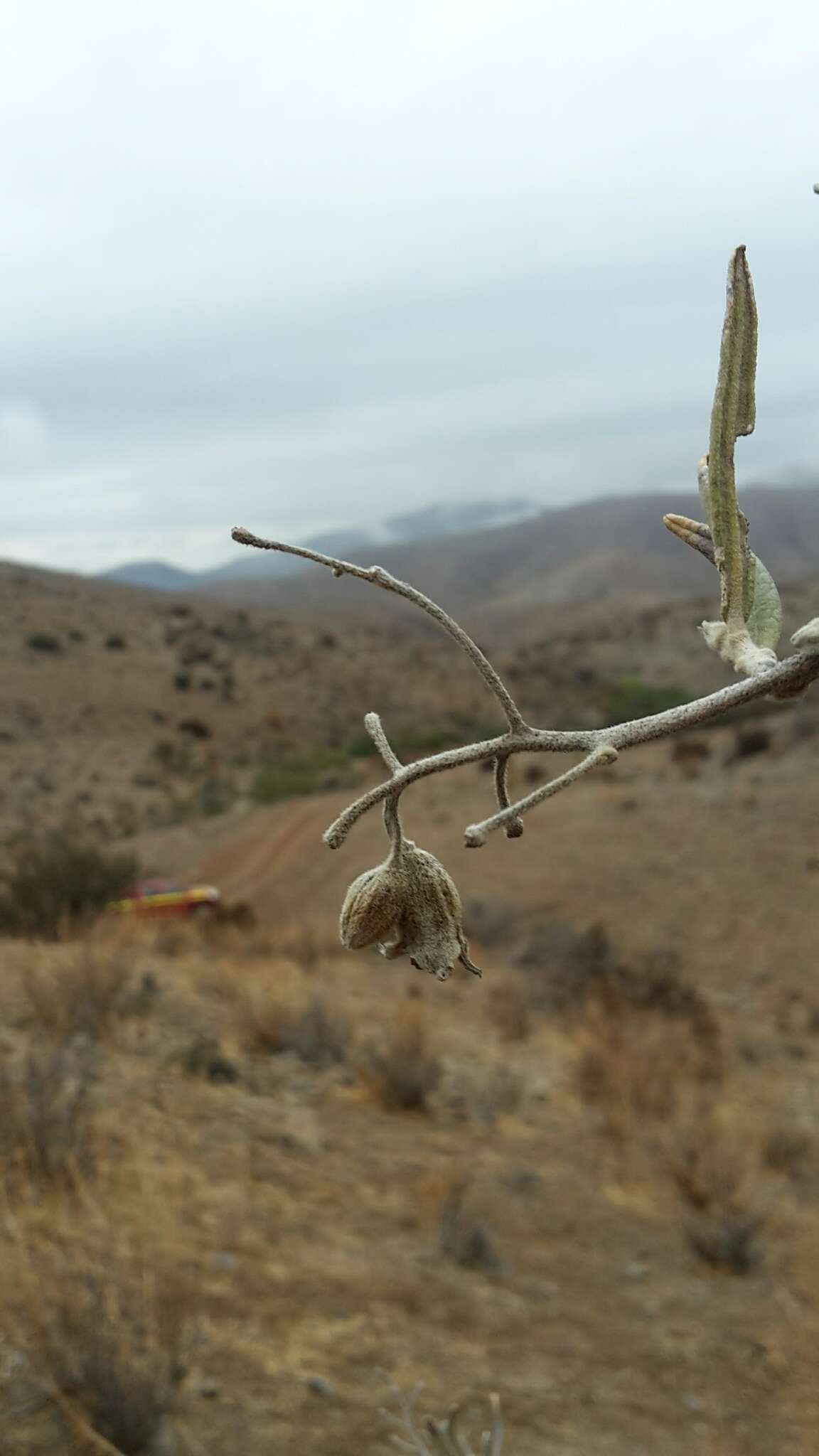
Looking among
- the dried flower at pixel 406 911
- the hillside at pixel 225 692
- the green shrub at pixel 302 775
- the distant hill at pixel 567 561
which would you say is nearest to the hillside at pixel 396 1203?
the dried flower at pixel 406 911

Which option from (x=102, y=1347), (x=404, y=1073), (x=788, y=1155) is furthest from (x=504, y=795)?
(x=788, y=1155)

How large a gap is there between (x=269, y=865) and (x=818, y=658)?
2001cm

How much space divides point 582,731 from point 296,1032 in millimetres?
8395

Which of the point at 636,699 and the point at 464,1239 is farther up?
the point at 636,699

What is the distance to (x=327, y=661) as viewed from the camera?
47656 mm

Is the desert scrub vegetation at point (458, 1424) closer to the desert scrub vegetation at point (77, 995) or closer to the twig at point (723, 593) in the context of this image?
the twig at point (723, 593)

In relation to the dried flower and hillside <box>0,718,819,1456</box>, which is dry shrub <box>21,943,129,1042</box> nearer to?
hillside <box>0,718,819,1456</box>

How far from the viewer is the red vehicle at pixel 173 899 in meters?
15.0

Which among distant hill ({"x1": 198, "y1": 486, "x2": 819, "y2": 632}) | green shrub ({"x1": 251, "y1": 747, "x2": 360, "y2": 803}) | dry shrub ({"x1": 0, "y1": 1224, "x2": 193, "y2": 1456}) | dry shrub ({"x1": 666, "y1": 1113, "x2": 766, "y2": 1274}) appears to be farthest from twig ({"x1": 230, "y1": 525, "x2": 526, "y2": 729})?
distant hill ({"x1": 198, "y1": 486, "x2": 819, "y2": 632})

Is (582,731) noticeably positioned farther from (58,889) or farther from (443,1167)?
(58,889)

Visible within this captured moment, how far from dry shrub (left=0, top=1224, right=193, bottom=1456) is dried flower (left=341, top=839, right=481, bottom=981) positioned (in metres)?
3.68

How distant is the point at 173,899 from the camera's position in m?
16.1

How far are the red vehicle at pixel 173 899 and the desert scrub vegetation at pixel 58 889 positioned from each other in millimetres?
422

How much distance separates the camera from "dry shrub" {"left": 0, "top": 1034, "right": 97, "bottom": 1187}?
5.25 m
